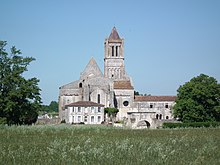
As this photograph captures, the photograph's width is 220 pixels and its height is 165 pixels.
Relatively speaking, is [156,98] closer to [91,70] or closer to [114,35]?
[91,70]

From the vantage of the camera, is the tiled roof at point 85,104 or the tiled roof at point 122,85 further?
the tiled roof at point 122,85

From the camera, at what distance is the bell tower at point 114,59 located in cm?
10619

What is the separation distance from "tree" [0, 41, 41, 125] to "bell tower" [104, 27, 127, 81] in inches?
2077

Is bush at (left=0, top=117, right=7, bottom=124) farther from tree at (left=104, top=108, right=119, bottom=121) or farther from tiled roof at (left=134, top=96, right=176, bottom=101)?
tiled roof at (left=134, top=96, right=176, bottom=101)

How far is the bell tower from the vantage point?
106 meters

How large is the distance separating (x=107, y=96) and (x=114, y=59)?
20044 mm

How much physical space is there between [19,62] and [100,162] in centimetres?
3989

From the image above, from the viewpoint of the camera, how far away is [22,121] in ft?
188

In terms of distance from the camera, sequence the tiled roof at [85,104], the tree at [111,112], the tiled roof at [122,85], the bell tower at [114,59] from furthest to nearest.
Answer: the bell tower at [114,59] < the tiled roof at [122,85] < the tree at [111,112] < the tiled roof at [85,104]

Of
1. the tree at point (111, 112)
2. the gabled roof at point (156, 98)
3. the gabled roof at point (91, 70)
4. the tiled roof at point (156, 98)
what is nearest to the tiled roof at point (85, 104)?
the tree at point (111, 112)

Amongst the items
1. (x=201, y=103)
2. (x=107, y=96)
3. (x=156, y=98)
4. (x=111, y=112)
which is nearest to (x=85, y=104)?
(x=111, y=112)

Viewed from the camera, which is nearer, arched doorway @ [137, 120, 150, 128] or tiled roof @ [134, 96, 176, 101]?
arched doorway @ [137, 120, 150, 128]

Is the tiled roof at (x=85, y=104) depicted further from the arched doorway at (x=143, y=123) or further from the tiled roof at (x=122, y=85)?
the tiled roof at (x=122, y=85)

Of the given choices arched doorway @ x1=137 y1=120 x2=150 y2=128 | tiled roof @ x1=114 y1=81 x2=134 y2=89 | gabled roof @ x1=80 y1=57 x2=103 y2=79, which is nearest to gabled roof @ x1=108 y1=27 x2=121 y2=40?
gabled roof @ x1=80 y1=57 x2=103 y2=79
